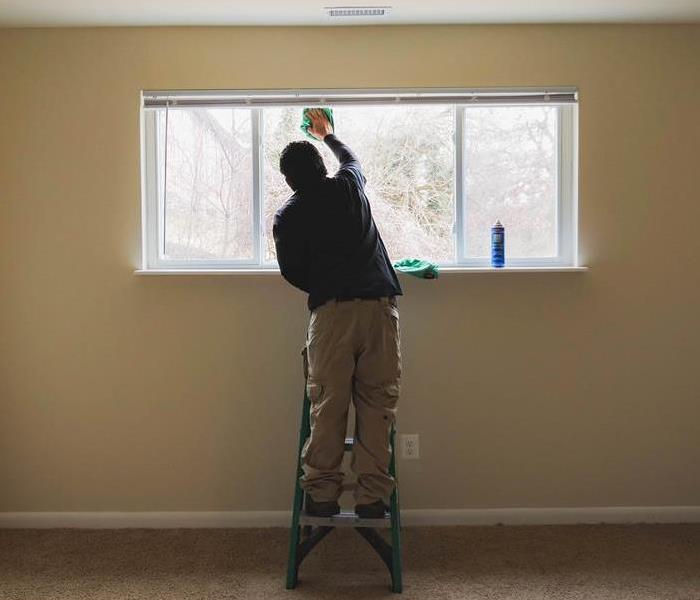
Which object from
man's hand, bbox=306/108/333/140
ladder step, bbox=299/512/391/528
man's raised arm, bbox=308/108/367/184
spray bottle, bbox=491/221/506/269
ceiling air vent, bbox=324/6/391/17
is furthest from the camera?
spray bottle, bbox=491/221/506/269

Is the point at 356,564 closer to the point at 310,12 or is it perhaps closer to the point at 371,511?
the point at 371,511

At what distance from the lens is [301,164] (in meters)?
2.55

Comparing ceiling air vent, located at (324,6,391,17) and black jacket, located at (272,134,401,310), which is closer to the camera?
black jacket, located at (272,134,401,310)

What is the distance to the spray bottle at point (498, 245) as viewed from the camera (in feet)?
10.1

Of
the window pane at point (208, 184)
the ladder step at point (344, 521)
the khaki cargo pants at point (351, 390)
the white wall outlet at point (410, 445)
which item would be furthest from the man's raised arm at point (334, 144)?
the ladder step at point (344, 521)

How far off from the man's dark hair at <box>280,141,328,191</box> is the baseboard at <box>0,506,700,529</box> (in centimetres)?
146

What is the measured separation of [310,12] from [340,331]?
4.33ft

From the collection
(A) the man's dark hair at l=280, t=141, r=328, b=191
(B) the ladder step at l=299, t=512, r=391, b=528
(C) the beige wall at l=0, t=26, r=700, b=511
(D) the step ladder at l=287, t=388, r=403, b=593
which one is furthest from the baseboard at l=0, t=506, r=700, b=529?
(A) the man's dark hair at l=280, t=141, r=328, b=191

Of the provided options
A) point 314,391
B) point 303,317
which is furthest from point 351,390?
point 303,317

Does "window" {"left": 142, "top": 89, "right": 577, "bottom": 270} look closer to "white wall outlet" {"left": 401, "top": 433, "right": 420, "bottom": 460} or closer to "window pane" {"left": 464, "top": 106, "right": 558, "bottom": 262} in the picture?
"window pane" {"left": 464, "top": 106, "right": 558, "bottom": 262}

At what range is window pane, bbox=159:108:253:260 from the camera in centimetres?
316

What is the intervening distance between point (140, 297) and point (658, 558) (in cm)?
235

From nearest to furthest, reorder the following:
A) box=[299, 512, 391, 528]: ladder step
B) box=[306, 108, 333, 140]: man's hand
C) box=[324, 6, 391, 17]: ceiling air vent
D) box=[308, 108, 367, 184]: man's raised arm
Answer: box=[299, 512, 391, 528]: ladder step < box=[308, 108, 367, 184]: man's raised arm < box=[324, 6, 391, 17]: ceiling air vent < box=[306, 108, 333, 140]: man's hand

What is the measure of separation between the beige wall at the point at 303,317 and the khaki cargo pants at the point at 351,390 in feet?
1.80
